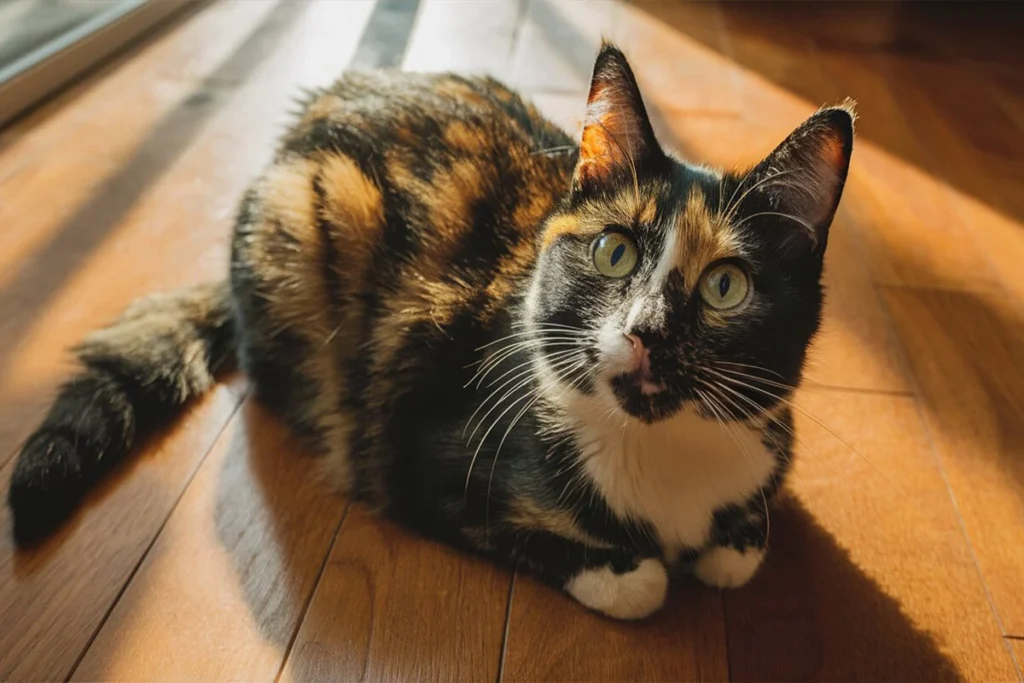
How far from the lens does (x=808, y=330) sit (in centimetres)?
90

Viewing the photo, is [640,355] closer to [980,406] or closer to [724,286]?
[724,286]

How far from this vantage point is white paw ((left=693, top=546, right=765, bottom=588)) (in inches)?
41.1

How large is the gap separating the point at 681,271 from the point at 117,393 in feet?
2.67

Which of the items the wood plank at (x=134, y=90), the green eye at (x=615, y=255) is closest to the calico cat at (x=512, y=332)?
the green eye at (x=615, y=255)

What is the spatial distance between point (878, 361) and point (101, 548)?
1.24 m

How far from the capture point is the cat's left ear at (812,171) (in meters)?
0.83

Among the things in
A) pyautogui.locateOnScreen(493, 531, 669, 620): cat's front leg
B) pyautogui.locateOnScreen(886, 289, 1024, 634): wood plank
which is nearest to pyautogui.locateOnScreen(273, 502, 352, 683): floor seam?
pyautogui.locateOnScreen(493, 531, 669, 620): cat's front leg

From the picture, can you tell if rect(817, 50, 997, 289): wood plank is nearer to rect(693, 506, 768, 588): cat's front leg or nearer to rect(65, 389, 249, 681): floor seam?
rect(693, 506, 768, 588): cat's front leg

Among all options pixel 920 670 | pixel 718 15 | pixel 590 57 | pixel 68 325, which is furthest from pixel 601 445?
pixel 718 15

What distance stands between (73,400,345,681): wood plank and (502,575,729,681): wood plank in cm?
28

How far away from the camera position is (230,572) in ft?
3.52

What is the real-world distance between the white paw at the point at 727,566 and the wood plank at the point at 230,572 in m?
0.49

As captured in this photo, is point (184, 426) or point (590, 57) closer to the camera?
point (184, 426)

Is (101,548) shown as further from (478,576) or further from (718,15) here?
(718,15)
